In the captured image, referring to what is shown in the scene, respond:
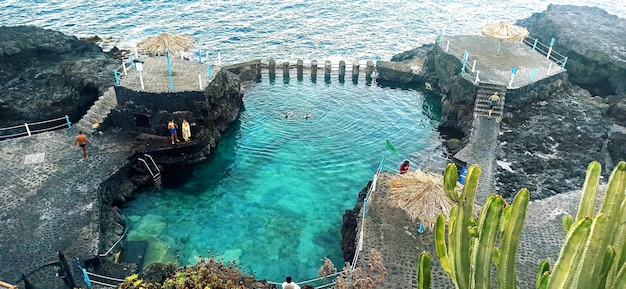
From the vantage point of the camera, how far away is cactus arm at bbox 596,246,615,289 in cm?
715

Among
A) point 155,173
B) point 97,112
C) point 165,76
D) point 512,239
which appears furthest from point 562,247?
point 97,112

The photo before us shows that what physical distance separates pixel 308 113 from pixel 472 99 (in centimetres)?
1148

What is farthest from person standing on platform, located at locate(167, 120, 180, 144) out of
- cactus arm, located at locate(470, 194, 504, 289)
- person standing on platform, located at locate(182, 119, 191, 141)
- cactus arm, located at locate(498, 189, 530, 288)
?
cactus arm, located at locate(498, 189, 530, 288)

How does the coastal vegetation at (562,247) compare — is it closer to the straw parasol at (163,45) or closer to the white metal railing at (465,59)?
the white metal railing at (465,59)

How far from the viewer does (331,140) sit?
90.3ft

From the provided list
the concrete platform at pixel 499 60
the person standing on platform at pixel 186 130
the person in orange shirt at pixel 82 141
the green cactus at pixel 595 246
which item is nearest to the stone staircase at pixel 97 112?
the person in orange shirt at pixel 82 141

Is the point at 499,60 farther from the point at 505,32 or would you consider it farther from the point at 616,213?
the point at 616,213

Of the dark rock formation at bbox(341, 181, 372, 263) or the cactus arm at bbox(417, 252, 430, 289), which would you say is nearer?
the cactus arm at bbox(417, 252, 430, 289)

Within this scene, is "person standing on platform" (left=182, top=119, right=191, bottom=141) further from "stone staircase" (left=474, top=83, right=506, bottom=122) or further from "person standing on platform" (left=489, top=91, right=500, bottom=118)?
"person standing on platform" (left=489, top=91, right=500, bottom=118)

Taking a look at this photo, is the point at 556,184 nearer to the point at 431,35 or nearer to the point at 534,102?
the point at 534,102

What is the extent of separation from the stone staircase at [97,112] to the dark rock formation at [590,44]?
3368 cm

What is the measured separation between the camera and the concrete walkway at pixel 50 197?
15.9 metres

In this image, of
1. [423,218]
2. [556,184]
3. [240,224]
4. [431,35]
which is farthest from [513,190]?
[431,35]

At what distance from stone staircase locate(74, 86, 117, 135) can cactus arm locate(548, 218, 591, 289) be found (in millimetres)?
23952
